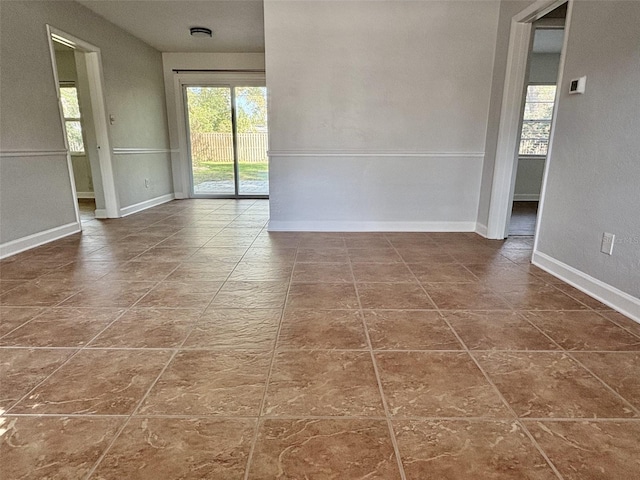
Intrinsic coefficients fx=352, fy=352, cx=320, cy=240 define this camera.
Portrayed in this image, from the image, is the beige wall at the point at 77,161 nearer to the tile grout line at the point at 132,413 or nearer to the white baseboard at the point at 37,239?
the white baseboard at the point at 37,239

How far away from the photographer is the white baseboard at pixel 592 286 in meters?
1.87

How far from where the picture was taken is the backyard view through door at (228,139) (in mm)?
6090

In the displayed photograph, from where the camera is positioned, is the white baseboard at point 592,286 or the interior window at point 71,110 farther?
the interior window at point 71,110

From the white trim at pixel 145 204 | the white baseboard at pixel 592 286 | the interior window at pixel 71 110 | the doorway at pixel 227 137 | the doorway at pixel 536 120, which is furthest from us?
the doorway at pixel 227 137

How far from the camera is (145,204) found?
5.28m

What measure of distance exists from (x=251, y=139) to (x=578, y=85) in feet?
16.3

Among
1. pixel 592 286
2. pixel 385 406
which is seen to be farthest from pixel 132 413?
pixel 592 286

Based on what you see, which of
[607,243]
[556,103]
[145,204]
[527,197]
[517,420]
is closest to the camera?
[517,420]

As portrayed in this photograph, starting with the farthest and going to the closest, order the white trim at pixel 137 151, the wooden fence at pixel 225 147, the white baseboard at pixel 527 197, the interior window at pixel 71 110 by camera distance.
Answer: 1. the wooden fence at pixel 225 147
2. the white baseboard at pixel 527 197
3. the interior window at pixel 71 110
4. the white trim at pixel 137 151

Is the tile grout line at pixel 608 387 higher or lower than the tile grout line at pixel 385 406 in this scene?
higher

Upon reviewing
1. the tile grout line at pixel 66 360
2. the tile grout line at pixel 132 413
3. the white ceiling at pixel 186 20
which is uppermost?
the white ceiling at pixel 186 20

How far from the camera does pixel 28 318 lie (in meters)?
1.81

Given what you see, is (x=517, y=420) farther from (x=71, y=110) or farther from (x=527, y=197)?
(x=71, y=110)

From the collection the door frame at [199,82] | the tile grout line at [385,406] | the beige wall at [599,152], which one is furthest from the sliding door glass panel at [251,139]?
the tile grout line at [385,406]
